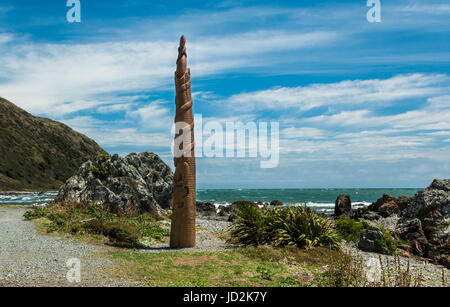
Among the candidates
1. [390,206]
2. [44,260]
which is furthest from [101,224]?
[390,206]

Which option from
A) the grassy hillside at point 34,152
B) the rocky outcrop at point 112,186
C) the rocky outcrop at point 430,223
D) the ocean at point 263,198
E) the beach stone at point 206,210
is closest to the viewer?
the rocky outcrop at point 430,223

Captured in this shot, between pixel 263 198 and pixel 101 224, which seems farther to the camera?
pixel 263 198

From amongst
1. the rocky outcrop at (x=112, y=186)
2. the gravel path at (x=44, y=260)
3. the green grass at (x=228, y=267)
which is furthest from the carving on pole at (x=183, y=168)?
the rocky outcrop at (x=112, y=186)

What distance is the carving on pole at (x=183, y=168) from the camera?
11.3m

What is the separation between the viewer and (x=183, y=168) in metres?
11.3

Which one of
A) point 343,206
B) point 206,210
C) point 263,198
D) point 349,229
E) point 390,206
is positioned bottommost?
point 263,198

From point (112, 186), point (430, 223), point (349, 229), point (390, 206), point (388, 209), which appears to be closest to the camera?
point (430, 223)

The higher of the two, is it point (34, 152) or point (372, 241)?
point (34, 152)

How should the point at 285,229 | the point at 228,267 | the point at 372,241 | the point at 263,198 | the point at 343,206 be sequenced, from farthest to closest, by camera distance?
the point at 263,198 < the point at 343,206 < the point at 372,241 < the point at 285,229 < the point at 228,267

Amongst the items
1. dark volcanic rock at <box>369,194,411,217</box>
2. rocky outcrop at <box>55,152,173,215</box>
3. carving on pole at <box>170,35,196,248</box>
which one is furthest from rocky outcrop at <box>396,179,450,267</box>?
rocky outcrop at <box>55,152,173,215</box>

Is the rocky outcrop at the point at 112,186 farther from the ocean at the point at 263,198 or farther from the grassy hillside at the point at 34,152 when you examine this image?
the grassy hillside at the point at 34,152

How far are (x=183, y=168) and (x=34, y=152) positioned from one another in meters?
77.5

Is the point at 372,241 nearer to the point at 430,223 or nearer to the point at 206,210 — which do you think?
the point at 430,223

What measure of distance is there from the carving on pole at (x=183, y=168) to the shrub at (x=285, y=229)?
168 centimetres
